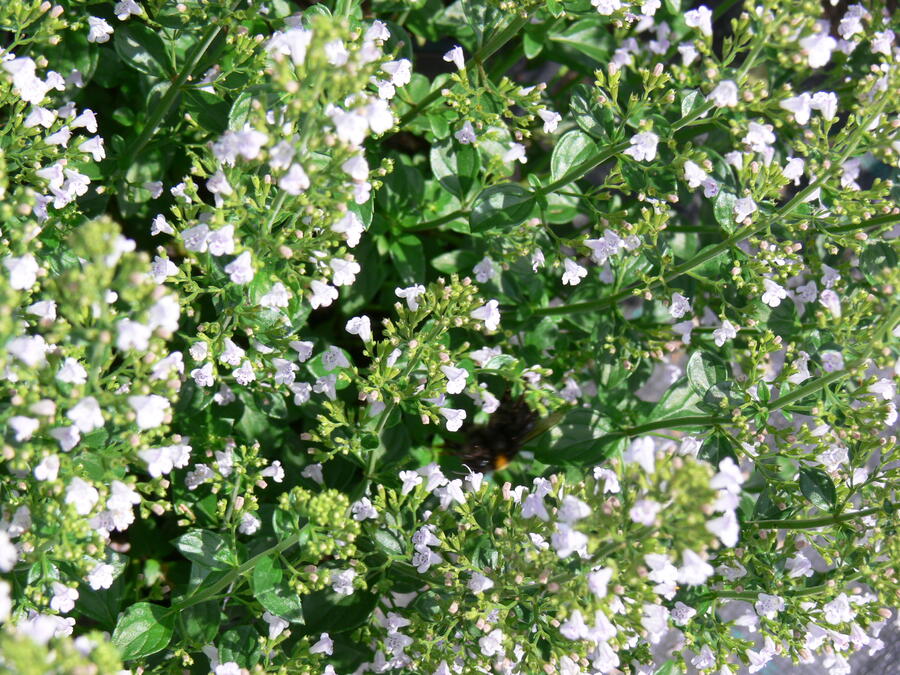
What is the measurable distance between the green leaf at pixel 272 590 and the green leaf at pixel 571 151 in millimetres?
1923

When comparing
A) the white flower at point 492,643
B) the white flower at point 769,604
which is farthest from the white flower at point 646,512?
the white flower at point 769,604

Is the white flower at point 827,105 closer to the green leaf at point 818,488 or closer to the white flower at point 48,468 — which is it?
the green leaf at point 818,488

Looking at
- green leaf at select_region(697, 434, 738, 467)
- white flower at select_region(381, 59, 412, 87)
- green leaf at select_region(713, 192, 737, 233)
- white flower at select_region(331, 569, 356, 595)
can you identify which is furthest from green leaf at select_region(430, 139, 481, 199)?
white flower at select_region(331, 569, 356, 595)

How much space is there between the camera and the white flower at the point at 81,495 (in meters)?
2.51

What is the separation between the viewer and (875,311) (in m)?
3.18

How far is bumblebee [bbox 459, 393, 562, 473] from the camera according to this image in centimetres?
425

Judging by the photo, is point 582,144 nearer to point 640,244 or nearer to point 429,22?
point 640,244

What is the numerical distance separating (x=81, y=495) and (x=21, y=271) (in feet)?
2.10

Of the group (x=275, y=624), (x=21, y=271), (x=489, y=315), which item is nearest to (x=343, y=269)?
(x=489, y=315)

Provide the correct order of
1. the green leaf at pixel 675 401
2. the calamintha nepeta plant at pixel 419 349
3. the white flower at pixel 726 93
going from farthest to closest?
the green leaf at pixel 675 401, the white flower at pixel 726 93, the calamintha nepeta plant at pixel 419 349

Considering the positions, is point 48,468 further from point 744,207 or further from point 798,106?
point 798,106

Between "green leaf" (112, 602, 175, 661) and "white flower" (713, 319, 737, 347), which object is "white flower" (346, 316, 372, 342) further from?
"white flower" (713, 319, 737, 347)

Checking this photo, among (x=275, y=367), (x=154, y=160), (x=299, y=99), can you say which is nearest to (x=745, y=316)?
(x=275, y=367)

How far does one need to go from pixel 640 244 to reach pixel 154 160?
83.5 inches
